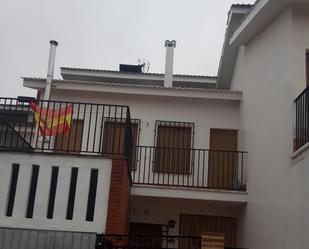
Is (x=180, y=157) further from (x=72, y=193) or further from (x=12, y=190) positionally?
(x=12, y=190)

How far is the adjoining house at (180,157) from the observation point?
9.35 m

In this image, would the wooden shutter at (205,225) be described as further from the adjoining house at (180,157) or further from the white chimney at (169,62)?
the white chimney at (169,62)

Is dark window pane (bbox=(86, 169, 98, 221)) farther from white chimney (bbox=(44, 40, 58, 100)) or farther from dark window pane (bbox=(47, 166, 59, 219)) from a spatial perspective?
white chimney (bbox=(44, 40, 58, 100))

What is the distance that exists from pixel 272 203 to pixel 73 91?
292 inches

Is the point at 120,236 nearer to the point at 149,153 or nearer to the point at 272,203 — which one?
the point at 272,203

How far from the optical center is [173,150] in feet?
49.2

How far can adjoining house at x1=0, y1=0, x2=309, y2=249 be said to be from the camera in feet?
30.7

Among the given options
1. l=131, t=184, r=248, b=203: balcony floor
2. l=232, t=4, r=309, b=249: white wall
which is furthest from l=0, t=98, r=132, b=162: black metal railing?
l=232, t=4, r=309, b=249: white wall

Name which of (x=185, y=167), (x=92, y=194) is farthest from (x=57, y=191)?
(x=185, y=167)

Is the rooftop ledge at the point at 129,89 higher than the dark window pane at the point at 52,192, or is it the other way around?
the rooftop ledge at the point at 129,89

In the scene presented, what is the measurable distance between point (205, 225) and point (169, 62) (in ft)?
19.5

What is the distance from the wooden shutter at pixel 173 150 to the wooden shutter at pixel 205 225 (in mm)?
1463

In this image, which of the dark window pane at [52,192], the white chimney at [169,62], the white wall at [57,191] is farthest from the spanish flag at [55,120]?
the white chimney at [169,62]

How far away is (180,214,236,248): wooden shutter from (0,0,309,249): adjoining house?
0.03m
